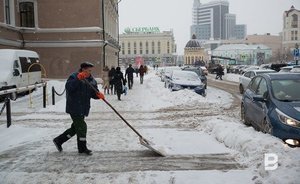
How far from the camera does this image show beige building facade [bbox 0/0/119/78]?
3594cm

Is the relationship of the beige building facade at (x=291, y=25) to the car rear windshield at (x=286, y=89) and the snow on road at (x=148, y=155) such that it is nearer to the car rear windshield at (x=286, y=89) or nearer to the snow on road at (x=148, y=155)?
the car rear windshield at (x=286, y=89)

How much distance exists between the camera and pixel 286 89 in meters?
9.87

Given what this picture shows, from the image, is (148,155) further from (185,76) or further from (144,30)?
(144,30)

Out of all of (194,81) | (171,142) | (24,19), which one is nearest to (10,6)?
(24,19)

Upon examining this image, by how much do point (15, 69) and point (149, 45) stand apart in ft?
386

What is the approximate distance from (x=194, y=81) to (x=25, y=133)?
45.8 feet

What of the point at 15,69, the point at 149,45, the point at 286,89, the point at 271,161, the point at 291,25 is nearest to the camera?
the point at 271,161

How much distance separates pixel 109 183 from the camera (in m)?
6.45

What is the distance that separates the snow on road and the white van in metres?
7.61

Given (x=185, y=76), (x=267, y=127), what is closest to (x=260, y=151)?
(x=267, y=127)

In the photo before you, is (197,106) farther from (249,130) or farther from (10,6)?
(10,6)

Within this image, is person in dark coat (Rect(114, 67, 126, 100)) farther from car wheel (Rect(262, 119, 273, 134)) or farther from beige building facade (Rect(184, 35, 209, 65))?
beige building facade (Rect(184, 35, 209, 65))

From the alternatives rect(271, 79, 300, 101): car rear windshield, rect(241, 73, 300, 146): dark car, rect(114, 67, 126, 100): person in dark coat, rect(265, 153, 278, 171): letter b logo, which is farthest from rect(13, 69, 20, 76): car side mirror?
rect(265, 153, 278, 171): letter b logo

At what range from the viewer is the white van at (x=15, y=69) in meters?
20.7
